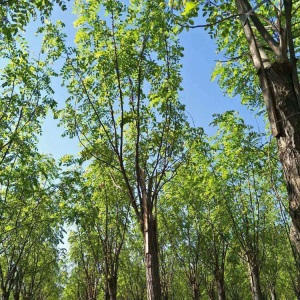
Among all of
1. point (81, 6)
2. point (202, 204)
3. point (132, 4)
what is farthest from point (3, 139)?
point (202, 204)

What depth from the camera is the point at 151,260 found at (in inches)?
288

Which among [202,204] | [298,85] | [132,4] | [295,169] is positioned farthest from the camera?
[202,204]

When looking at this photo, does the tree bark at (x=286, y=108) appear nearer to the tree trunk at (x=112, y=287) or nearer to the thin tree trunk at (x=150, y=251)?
the thin tree trunk at (x=150, y=251)

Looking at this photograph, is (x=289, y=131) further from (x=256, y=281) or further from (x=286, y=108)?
(x=256, y=281)

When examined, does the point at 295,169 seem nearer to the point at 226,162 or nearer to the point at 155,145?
the point at 155,145

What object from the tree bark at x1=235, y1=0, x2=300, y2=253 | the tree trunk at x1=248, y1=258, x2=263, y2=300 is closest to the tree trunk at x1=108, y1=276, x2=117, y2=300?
the tree trunk at x1=248, y1=258, x2=263, y2=300

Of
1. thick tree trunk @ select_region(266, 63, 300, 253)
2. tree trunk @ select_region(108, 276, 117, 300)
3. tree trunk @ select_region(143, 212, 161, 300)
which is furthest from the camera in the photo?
tree trunk @ select_region(108, 276, 117, 300)

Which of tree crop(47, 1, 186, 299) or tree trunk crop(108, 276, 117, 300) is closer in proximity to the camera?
tree crop(47, 1, 186, 299)

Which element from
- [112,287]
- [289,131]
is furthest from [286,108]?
[112,287]

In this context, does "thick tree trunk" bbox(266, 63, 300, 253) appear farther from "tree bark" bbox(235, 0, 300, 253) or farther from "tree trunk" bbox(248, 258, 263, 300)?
"tree trunk" bbox(248, 258, 263, 300)

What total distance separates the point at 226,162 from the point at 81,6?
25.4ft

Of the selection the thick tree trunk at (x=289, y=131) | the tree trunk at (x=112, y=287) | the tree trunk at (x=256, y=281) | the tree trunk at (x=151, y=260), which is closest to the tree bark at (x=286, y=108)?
the thick tree trunk at (x=289, y=131)

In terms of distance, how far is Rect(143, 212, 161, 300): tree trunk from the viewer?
718 cm

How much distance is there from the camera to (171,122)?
8977mm
